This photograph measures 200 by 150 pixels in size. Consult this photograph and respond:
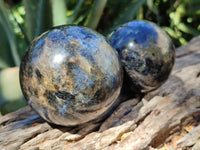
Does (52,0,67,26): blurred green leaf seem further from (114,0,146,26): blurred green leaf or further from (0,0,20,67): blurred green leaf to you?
(114,0,146,26): blurred green leaf

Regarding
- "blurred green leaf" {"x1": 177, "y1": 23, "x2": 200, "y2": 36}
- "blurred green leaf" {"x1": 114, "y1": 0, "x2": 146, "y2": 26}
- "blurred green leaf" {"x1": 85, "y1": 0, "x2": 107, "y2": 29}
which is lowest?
"blurred green leaf" {"x1": 177, "y1": 23, "x2": 200, "y2": 36}

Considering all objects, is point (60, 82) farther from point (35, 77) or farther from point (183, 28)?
point (183, 28)

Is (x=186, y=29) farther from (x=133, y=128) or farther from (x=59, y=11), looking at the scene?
(x=133, y=128)

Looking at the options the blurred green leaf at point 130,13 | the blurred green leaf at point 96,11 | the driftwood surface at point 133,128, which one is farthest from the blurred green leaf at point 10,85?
the blurred green leaf at point 130,13

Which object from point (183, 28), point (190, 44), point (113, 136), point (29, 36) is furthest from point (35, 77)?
point (183, 28)

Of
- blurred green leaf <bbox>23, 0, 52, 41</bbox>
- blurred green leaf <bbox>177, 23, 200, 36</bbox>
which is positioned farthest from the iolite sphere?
blurred green leaf <bbox>177, 23, 200, 36</bbox>

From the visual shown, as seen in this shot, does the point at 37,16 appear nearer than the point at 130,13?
Yes

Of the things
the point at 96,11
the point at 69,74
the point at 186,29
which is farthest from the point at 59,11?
the point at 186,29
